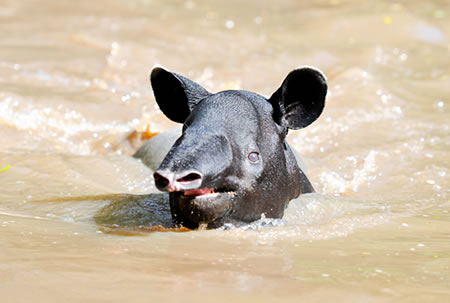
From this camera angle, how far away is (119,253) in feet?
13.1

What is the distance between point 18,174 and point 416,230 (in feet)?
11.3

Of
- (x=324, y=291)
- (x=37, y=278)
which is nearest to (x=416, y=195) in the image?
(x=324, y=291)

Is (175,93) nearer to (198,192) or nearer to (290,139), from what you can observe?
(198,192)

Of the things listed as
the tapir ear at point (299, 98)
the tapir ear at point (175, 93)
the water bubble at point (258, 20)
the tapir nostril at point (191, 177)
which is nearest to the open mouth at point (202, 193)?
the tapir nostril at point (191, 177)

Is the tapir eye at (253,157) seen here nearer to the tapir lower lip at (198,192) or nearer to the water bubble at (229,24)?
the tapir lower lip at (198,192)

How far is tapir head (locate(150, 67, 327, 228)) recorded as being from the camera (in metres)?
4.24

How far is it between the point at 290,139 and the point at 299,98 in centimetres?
359

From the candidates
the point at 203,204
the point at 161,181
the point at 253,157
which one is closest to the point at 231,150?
the point at 253,157

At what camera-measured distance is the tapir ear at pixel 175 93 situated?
5.41m

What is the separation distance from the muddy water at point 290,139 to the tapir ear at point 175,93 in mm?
956

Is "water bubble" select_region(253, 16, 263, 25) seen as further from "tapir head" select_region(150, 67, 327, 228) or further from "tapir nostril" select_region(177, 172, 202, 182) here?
"tapir nostril" select_region(177, 172, 202, 182)

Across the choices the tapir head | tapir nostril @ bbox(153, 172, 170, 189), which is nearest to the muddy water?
the tapir head

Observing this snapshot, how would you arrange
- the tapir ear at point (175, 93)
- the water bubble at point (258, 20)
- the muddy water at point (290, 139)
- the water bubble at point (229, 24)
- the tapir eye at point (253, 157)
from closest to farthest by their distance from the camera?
the muddy water at point (290, 139) < the tapir eye at point (253, 157) < the tapir ear at point (175, 93) < the water bubble at point (229, 24) < the water bubble at point (258, 20)

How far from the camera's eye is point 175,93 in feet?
18.0
